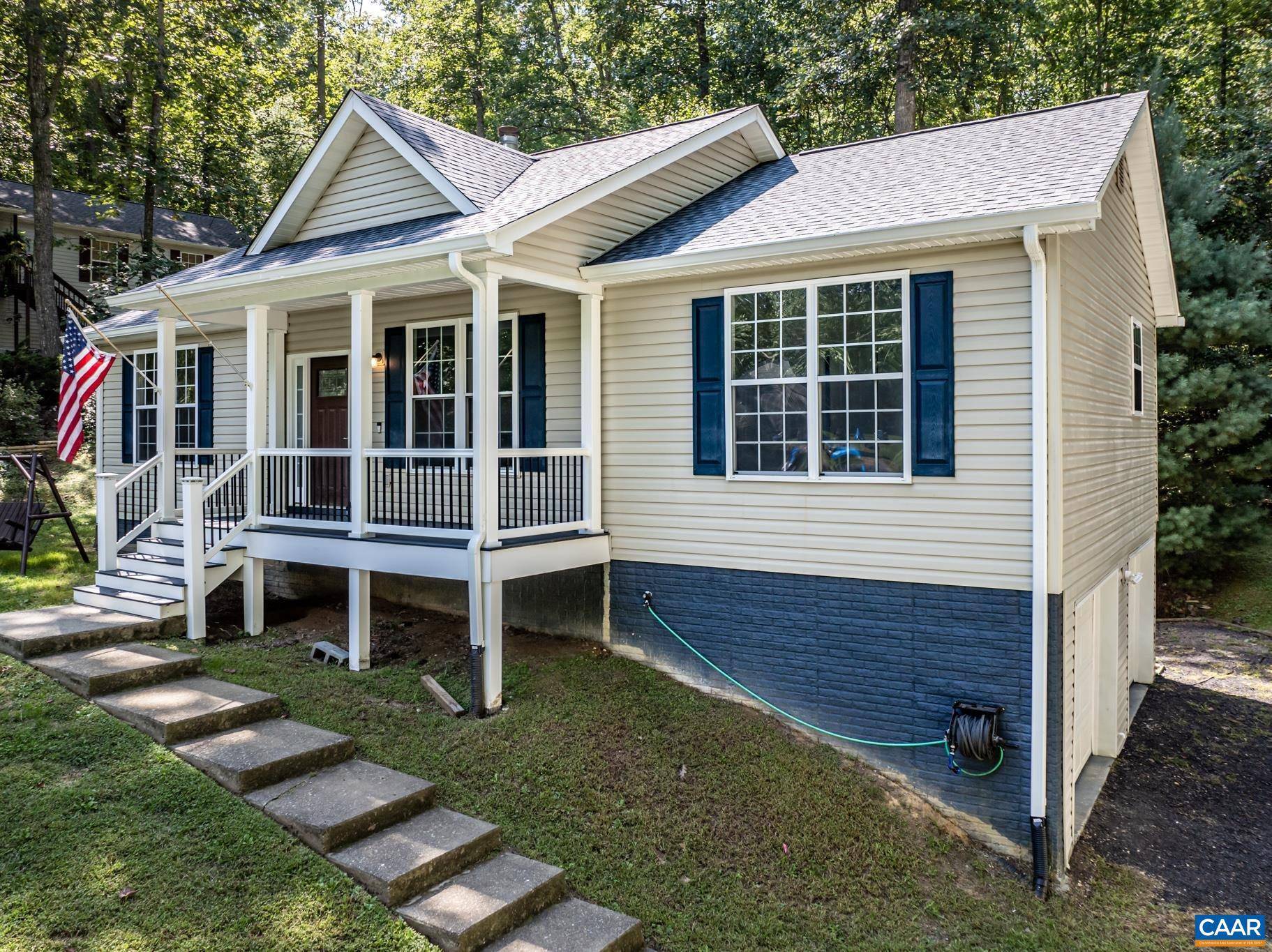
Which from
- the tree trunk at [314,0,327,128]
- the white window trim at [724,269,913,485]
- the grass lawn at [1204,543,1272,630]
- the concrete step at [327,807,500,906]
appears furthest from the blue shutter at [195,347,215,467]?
the tree trunk at [314,0,327,128]

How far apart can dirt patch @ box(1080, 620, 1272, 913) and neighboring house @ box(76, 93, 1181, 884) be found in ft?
1.78

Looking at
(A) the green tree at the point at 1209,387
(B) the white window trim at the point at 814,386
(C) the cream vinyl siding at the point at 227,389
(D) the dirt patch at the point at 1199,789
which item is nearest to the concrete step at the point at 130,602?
(C) the cream vinyl siding at the point at 227,389

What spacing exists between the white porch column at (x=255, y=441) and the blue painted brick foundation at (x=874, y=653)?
163 inches

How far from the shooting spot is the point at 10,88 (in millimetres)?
21234

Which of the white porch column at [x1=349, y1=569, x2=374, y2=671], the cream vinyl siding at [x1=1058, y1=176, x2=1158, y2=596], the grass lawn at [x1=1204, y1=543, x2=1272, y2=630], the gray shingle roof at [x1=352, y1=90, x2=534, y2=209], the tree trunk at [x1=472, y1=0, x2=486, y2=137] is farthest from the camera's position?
the tree trunk at [x1=472, y1=0, x2=486, y2=137]

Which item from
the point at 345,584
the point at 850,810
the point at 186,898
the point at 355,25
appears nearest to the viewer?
the point at 186,898

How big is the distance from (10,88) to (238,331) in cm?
1578

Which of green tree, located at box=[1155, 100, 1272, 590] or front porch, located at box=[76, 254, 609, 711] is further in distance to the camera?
green tree, located at box=[1155, 100, 1272, 590]

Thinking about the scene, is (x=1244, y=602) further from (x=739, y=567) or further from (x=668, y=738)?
(x=668, y=738)

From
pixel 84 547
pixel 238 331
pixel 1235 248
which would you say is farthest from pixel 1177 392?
pixel 84 547

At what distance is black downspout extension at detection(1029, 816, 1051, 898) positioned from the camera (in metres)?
6.11

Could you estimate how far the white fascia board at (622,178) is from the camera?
278 inches

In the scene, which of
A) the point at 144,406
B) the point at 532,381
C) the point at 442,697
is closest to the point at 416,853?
the point at 442,697

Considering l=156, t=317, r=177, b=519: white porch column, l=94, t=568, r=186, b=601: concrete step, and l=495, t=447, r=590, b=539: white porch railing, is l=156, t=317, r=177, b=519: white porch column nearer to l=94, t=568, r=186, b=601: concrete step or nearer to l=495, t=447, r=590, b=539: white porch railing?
l=94, t=568, r=186, b=601: concrete step
